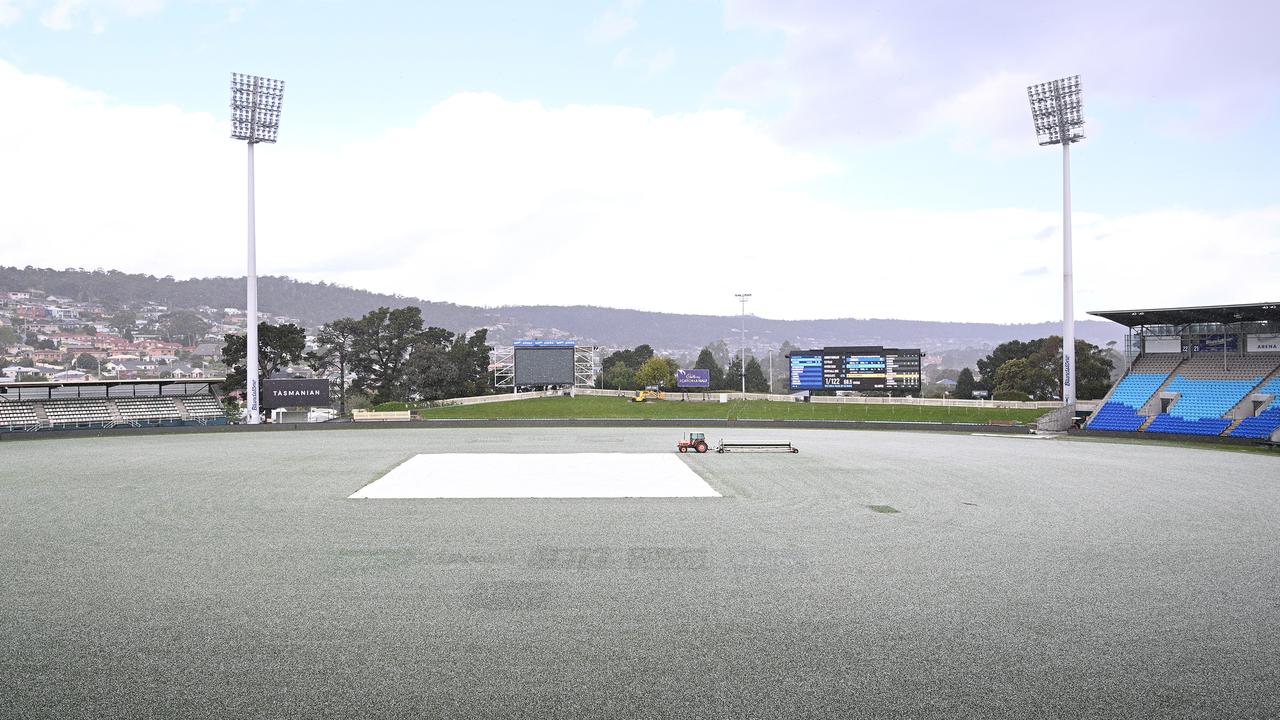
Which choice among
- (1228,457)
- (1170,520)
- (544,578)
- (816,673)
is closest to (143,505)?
(544,578)

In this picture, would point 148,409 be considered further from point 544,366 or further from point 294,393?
point 544,366

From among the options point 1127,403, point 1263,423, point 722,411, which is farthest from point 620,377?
point 1263,423

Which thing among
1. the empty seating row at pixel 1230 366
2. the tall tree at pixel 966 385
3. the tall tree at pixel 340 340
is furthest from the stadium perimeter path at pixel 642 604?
the tall tree at pixel 966 385

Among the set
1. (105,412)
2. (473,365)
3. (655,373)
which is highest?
(473,365)

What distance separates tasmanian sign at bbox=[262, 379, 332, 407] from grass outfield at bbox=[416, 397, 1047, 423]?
6.66 m

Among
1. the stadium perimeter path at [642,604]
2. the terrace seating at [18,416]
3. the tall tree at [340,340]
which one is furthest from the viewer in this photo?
the tall tree at [340,340]

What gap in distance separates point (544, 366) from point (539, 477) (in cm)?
5141

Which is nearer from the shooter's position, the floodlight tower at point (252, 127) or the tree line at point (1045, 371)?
the floodlight tower at point (252, 127)

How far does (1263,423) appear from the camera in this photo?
122ft

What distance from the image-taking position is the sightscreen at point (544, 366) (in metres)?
73.2

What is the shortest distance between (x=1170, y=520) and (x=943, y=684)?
38.1 feet

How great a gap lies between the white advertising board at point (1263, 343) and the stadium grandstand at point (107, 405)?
5986 cm

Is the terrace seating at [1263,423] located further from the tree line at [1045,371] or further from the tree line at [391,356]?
the tree line at [391,356]

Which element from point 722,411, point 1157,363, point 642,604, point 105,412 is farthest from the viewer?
point 722,411
